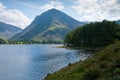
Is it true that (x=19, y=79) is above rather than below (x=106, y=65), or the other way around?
below

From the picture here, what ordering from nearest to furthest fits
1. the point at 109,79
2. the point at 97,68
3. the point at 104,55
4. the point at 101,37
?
the point at 109,79
the point at 97,68
the point at 104,55
the point at 101,37

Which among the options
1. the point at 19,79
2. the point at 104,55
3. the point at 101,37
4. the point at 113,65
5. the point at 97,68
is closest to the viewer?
the point at 113,65

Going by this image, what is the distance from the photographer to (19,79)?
6575 cm

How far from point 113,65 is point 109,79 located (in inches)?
154

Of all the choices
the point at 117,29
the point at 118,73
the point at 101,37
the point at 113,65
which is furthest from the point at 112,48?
the point at 117,29

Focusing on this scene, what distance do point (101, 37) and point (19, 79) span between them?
11901 cm

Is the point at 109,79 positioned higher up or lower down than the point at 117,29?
lower down

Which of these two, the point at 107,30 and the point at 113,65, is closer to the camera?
the point at 113,65

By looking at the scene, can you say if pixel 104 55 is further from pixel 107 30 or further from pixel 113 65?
pixel 107 30

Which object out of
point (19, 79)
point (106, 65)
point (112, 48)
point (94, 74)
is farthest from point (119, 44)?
point (19, 79)

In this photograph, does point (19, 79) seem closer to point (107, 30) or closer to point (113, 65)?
point (113, 65)

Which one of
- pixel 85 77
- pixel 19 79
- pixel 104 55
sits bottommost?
pixel 19 79

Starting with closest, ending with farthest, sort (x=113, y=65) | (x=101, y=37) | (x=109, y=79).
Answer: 1. (x=109, y=79)
2. (x=113, y=65)
3. (x=101, y=37)

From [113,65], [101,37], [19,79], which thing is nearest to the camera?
[113,65]
